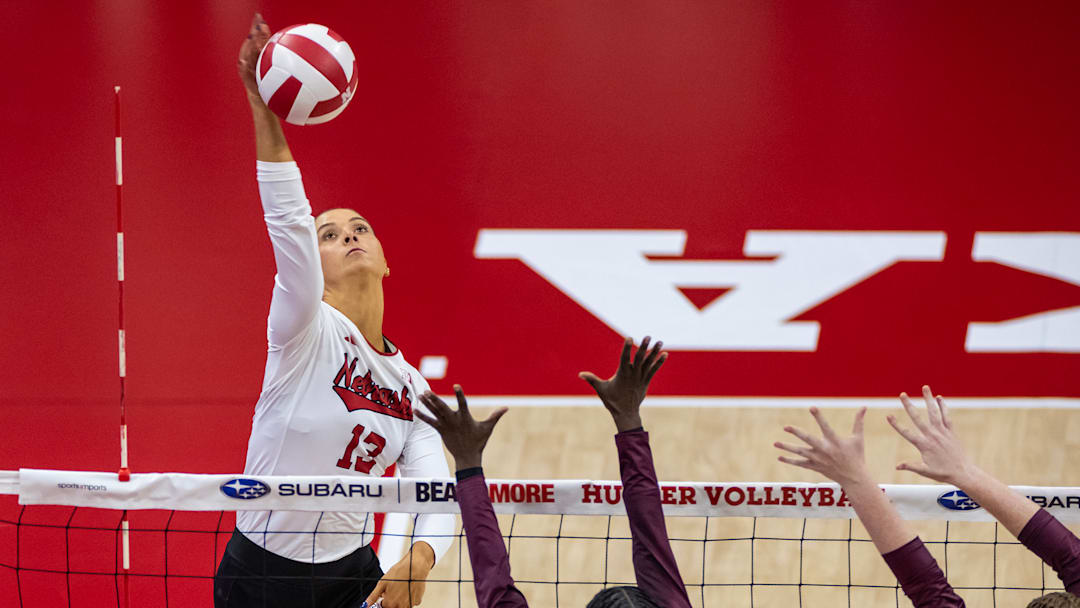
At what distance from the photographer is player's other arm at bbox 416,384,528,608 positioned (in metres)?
2.17

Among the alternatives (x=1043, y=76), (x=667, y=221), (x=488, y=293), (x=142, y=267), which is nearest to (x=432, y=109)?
(x=488, y=293)

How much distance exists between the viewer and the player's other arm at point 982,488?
87.4 inches

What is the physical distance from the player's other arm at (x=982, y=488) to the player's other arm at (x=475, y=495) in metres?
0.89

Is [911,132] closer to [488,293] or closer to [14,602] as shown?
[488,293]

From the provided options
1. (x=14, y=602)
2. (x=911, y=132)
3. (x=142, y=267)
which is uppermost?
(x=911, y=132)

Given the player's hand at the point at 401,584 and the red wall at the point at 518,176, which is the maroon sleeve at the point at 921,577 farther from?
the red wall at the point at 518,176

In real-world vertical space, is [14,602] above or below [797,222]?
below

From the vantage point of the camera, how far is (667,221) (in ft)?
18.0

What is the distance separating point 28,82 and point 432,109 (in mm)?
2144

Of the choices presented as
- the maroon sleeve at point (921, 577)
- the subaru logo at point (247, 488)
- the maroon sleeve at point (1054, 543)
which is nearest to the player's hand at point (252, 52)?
the subaru logo at point (247, 488)

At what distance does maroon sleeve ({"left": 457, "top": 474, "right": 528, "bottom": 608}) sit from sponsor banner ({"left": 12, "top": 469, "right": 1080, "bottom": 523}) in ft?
2.88

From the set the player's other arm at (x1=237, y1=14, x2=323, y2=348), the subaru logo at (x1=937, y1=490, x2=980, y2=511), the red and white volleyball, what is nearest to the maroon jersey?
the player's other arm at (x1=237, y1=14, x2=323, y2=348)

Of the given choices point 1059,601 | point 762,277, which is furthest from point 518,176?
point 1059,601

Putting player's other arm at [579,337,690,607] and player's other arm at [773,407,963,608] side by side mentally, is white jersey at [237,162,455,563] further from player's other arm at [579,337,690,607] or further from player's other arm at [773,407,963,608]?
player's other arm at [773,407,963,608]
